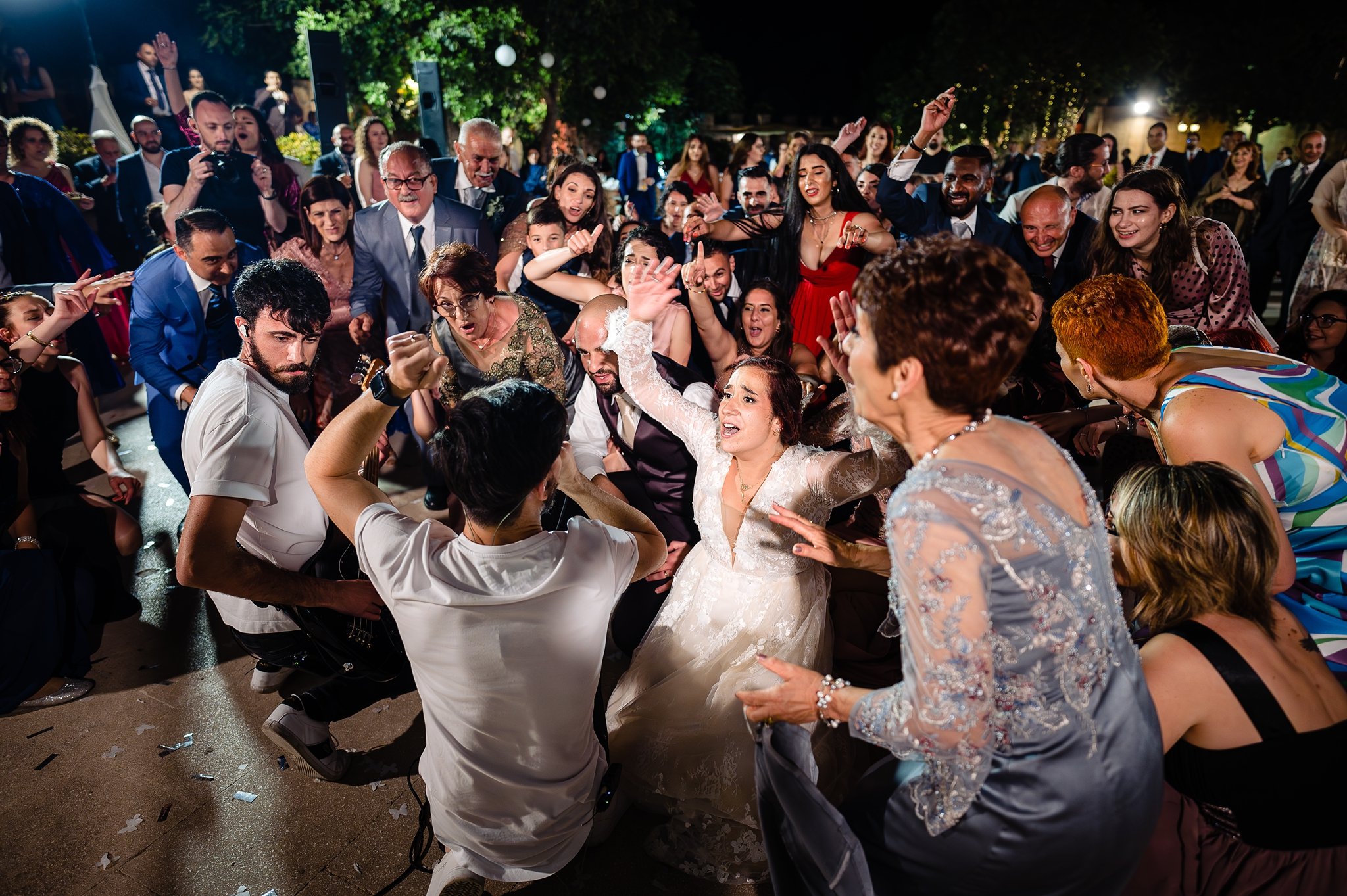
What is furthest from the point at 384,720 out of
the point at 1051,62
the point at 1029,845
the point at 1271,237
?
the point at 1051,62

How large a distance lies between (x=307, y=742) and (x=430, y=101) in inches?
339

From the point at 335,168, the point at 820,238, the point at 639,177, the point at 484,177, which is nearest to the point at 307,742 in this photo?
the point at 820,238

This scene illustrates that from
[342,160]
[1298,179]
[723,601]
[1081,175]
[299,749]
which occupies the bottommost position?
[299,749]

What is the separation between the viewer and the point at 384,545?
1790 millimetres

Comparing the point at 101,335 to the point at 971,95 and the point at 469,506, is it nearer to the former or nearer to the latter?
the point at 469,506

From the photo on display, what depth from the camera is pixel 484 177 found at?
5266 mm

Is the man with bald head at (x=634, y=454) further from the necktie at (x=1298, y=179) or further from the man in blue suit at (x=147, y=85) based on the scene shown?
the man in blue suit at (x=147, y=85)

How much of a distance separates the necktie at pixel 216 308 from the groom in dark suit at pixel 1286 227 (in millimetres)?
7341

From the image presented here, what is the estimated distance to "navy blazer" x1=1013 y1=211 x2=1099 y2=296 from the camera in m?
4.04

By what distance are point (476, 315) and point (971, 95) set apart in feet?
84.3

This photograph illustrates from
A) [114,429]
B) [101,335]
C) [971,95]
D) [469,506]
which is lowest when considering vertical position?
[114,429]

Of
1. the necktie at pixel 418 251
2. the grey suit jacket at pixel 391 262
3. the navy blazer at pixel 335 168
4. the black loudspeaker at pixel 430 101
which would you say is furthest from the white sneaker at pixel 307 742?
the black loudspeaker at pixel 430 101

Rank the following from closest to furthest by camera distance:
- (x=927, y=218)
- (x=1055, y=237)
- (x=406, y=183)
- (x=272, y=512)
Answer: (x=272, y=512) < (x=1055, y=237) < (x=406, y=183) < (x=927, y=218)

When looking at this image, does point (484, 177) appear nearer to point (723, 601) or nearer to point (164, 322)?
point (164, 322)
